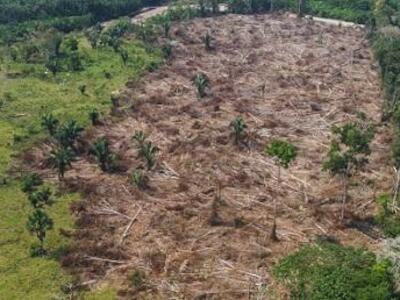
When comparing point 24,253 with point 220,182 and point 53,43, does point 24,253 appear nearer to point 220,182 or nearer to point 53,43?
point 220,182

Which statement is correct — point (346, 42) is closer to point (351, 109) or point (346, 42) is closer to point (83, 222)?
point (351, 109)

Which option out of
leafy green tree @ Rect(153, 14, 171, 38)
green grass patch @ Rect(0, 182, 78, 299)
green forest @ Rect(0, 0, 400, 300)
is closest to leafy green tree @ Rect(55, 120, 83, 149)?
green forest @ Rect(0, 0, 400, 300)

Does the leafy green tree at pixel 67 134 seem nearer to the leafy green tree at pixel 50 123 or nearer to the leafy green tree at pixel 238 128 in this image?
the leafy green tree at pixel 50 123

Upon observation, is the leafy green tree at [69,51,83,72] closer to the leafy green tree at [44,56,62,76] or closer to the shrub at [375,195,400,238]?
the leafy green tree at [44,56,62,76]

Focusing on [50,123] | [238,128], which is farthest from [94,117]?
[238,128]

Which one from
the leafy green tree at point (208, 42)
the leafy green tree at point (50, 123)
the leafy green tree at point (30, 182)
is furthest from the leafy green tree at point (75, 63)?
the leafy green tree at point (30, 182)

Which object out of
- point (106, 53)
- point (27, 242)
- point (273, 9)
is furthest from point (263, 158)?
point (273, 9)
